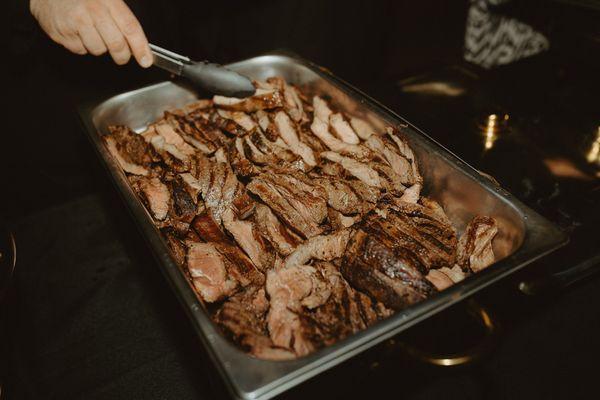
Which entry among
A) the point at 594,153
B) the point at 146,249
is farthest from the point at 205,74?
the point at 594,153

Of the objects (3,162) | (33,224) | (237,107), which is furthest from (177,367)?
(3,162)

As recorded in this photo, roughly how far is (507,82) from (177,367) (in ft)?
11.4

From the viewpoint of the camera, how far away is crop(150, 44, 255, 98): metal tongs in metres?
2.56

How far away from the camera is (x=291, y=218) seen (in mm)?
2145

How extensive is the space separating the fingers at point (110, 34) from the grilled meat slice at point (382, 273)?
173cm

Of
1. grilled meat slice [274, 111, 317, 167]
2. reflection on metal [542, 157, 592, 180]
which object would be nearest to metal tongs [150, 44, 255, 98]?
grilled meat slice [274, 111, 317, 167]

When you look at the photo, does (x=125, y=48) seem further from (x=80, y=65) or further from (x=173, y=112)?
(x=80, y=65)

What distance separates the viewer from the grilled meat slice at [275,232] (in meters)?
Result: 2.12

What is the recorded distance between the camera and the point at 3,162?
135 inches

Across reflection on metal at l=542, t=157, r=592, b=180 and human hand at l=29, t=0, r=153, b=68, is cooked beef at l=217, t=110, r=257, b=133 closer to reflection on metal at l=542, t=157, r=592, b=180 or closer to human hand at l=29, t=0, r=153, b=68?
human hand at l=29, t=0, r=153, b=68

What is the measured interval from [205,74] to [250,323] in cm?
167

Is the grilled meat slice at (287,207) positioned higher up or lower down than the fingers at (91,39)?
lower down

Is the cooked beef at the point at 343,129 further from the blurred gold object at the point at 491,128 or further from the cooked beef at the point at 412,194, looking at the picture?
the blurred gold object at the point at 491,128

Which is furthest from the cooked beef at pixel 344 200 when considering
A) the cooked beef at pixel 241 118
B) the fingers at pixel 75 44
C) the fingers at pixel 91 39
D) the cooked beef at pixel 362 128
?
the fingers at pixel 75 44
